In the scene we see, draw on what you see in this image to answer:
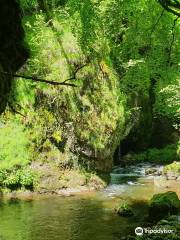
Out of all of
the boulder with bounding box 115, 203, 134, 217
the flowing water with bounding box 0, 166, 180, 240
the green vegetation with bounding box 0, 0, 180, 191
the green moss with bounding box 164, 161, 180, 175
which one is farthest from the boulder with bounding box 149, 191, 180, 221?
the green moss with bounding box 164, 161, 180, 175

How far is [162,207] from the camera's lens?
17.5m

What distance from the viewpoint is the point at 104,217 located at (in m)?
17.3

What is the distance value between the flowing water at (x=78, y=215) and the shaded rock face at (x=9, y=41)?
309 inches

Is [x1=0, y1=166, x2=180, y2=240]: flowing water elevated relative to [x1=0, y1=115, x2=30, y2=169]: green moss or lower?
lower

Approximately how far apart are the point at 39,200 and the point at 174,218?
660cm

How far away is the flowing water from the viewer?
49.8 ft

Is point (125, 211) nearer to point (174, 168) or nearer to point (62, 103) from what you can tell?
point (62, 103)

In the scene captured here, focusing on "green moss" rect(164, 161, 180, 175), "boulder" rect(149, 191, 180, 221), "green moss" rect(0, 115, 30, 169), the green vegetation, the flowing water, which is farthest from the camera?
"green moss" rect(164, 161, 180, 175)

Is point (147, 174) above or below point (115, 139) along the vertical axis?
below

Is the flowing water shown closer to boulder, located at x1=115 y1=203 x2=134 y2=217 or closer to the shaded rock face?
boulder, located at x1=115 y1=203 x2=134 y2=217

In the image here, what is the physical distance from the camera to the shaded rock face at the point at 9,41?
7730 mm

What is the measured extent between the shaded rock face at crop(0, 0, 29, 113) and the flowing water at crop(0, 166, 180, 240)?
7853 mm

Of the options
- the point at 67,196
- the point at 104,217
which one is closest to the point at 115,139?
the point at 67,196

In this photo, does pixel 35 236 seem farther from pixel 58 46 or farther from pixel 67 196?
pixel 58 46
